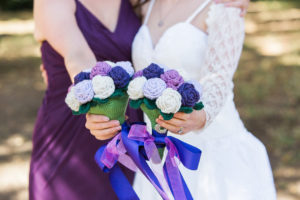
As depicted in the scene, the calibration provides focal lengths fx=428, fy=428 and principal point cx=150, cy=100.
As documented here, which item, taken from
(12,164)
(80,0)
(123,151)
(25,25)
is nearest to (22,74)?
(12,164)

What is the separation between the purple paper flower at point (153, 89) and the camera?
156 centimetres

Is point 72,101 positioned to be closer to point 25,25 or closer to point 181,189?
point 181,189

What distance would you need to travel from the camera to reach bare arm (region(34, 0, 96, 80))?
2039 millimetres

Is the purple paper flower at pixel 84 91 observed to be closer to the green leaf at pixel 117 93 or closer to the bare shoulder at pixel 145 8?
the green leaf at pixel 117 93

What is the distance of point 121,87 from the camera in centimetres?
163

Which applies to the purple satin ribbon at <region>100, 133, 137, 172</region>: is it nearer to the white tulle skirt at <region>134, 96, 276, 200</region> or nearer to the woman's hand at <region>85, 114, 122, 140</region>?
the woman's hand at <region>85, 114, 122, 140</region>

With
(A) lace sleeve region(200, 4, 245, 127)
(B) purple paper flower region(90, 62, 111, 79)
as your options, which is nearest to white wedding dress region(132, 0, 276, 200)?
(A) lace sleeve region(200, 4, 245, 127)

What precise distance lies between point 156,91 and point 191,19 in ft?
2.88

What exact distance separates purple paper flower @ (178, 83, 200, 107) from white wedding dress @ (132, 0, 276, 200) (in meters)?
0.48

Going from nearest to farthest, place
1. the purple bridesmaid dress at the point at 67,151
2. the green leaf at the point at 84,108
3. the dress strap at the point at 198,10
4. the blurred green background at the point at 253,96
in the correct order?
the green leaf at the point at 84,108 < the dress strap at the point at 198,10 < the purple bridesmaid dress at the point at 67,151 < the blurred green background at the point at 253,96

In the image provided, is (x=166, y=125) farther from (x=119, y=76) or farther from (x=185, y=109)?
(x=119, y=76)

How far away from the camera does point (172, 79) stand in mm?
1608

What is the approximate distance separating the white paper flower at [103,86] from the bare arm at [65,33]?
1.47 ft

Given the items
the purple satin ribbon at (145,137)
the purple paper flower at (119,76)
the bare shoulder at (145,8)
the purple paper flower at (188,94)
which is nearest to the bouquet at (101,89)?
the purple paper flower at (119,76)
